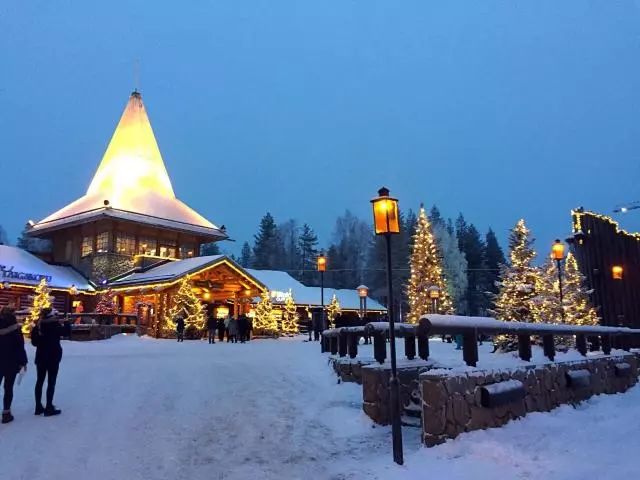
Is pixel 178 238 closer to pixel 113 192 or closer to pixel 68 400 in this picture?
pixel 113 192

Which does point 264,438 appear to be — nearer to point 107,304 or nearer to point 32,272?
point 107,304

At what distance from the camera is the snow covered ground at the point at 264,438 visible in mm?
6152

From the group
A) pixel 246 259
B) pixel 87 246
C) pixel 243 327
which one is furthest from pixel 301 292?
pixel 246 259

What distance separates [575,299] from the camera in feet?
84.9

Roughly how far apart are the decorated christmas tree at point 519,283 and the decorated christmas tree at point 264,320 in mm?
13627

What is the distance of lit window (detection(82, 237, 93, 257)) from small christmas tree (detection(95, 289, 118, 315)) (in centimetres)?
456

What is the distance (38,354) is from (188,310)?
1942 cm

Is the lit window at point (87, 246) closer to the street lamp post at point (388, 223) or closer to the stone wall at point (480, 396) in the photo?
the street lamp post at point (388, 223)

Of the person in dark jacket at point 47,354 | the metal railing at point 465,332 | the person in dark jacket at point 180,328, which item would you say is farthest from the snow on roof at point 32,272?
the metal railing at point 465,332

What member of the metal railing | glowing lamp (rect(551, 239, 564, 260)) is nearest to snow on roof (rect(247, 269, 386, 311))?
glowing lamp (rect(551, 239, 564, 260))

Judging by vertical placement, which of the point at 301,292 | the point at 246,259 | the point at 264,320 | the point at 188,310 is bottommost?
the point at 264,320

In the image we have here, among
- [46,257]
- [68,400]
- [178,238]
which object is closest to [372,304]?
[178,238]

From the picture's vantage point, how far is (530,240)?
22.7 meters

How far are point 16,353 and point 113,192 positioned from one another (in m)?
29.4
